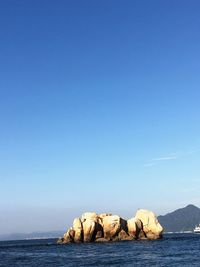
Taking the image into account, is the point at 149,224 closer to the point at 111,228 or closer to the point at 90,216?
the point at 111,228

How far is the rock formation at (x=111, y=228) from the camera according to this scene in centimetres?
12444

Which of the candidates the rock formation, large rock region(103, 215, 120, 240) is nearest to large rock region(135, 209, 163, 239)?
the rock formation

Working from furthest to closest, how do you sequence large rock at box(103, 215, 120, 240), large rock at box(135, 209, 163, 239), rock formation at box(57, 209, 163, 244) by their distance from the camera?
1. large rock at box(135, 209, 163, 239)
2. large rock at box(103, 215, 120, 240)
3. rock formation at box(57, 209, 163, 244)

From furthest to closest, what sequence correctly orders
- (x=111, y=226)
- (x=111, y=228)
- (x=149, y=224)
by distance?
(x=149, y=224), (x=111, y=228), (x=111, y=226)

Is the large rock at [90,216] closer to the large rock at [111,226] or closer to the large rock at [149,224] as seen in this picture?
the large rock at [111,226]

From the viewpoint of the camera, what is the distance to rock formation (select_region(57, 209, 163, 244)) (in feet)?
408

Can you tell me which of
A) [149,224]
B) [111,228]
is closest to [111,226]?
[111,228]

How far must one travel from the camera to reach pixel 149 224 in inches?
5128

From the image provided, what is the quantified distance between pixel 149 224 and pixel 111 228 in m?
11.5

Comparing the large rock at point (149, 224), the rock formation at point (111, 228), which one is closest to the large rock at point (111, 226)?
the rock formation at point (111, 228)

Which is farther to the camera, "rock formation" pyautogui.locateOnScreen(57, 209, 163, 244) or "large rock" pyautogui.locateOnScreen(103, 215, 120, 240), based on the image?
"large rock" pyautogui.locateOnScreen(103, 215, 120, 240)

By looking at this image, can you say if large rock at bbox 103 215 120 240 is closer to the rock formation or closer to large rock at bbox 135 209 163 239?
the rock formation

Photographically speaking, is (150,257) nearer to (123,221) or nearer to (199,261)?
(199,261)

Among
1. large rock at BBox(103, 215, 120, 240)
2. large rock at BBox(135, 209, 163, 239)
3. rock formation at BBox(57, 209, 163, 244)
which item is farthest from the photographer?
large rock at BBox(135, 209, 163, 239)
